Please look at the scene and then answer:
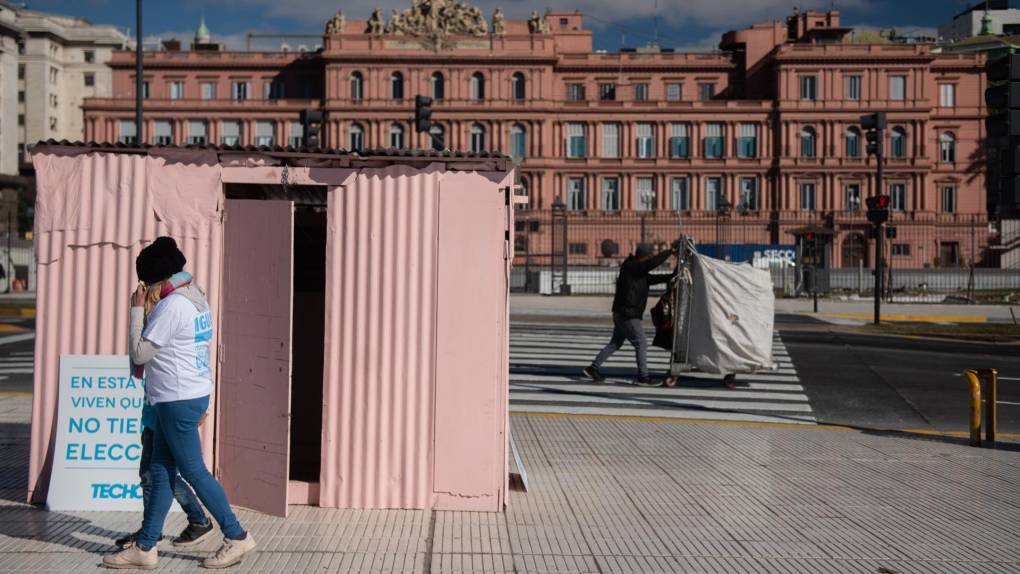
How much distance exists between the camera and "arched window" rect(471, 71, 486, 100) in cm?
7062

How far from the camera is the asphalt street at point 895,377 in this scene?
13.5m

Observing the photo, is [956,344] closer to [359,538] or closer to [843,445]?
[843,445]

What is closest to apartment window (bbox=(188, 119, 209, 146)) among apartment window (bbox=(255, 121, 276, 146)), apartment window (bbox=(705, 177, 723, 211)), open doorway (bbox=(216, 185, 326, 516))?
apartment window (bbox=(255, 121, 276, 146))

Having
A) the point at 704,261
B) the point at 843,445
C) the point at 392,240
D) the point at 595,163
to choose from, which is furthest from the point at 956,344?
the point at 595,163

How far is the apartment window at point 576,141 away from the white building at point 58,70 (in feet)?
163

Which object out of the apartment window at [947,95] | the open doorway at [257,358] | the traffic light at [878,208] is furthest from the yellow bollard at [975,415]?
the apartment window at [947,95]

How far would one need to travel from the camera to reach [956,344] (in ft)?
76.2

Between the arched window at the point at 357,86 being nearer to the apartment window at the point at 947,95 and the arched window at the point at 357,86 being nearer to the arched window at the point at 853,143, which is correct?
the arched window at the point at 853,143

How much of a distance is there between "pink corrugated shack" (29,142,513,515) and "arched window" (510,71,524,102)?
6396 centimetres

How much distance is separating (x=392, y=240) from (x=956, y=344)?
63.2 ft

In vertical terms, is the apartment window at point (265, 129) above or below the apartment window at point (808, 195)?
above

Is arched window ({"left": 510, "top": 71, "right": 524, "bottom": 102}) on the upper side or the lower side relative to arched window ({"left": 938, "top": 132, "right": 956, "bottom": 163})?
upper

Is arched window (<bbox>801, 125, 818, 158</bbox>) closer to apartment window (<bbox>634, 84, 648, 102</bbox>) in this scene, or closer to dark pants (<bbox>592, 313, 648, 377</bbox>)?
apartment window (<bbox>634, 84, 648, 102</bbox>)

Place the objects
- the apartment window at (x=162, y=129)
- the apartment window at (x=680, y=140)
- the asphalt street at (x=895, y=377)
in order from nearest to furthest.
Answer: the asphalt street at (x=895, y=377) → the apartment window at (x=680, y=140) → the apartment window at (x=162, y=129)
